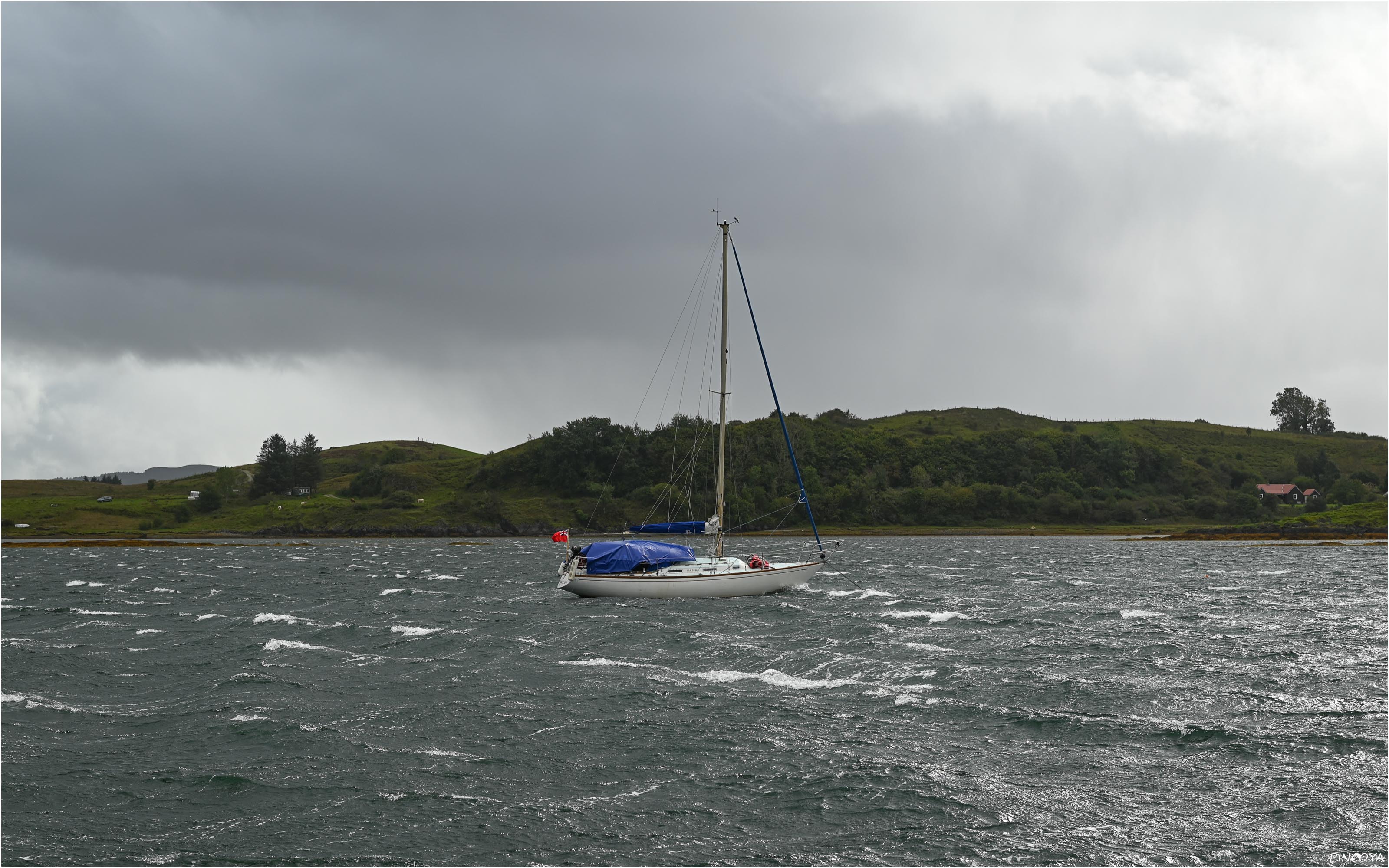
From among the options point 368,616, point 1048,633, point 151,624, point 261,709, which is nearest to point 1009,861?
point 261,709

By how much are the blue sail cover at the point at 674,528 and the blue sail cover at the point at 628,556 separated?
1.04 m

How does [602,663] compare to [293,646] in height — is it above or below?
above

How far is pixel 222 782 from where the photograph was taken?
60.6 ft

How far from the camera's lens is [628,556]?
56188mm

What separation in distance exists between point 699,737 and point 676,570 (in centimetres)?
3347

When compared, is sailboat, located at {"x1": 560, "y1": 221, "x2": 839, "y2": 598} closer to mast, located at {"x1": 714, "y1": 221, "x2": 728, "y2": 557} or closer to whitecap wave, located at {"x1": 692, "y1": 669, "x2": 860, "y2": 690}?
mast, located at {"x1": 714, "y1": 221, "x2": 728, "y2": 557}

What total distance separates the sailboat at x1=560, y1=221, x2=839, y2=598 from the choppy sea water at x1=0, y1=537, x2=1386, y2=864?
6.70 meters

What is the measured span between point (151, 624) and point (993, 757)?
127 feet

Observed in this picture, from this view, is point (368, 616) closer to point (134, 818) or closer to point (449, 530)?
point (134, 818)

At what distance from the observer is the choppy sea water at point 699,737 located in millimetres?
15570

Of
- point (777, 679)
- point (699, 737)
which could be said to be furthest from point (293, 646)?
point (699, 737)

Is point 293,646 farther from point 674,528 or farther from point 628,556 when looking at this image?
point 674,528

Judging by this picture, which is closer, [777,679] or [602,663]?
[777,679]

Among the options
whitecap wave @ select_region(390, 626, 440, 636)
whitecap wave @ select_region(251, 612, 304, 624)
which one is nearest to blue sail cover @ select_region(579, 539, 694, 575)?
whitecap wave @ select_region(390, 626, 440, 636)
